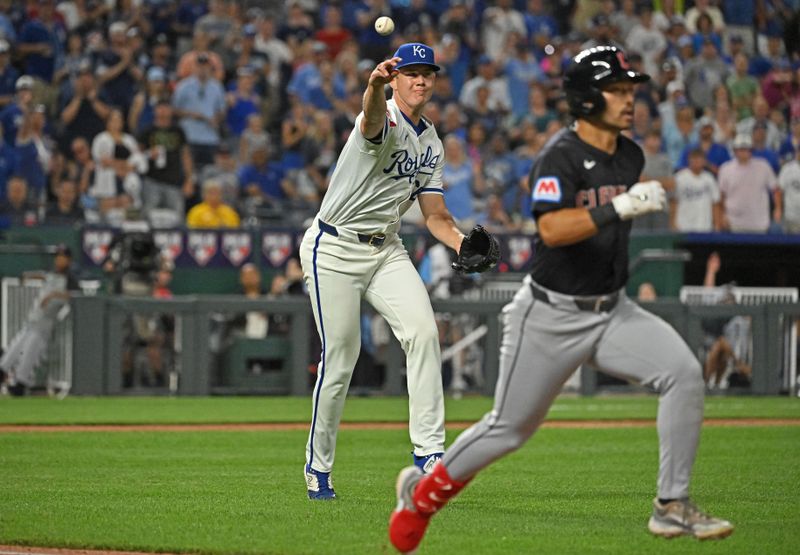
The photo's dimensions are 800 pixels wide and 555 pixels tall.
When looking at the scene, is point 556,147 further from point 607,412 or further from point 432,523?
point 607,412

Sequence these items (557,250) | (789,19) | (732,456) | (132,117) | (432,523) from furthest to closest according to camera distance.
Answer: (789,19)
(132,117)
(732,456)
(432,523)
(557,250)

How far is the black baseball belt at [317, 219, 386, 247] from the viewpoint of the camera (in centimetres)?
769

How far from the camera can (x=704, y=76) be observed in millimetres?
21562

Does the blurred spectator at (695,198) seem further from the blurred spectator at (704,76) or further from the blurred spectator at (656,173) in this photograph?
the blurred spectator at (704,76)

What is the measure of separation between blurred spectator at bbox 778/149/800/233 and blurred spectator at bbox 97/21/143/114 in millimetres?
8796

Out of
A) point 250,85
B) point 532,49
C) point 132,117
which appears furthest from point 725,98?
point 132,117

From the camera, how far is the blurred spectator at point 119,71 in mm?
18547

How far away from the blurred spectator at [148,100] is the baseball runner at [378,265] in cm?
1056

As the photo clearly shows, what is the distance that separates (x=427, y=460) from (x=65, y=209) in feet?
33.9

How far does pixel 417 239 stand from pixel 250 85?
11.7ft

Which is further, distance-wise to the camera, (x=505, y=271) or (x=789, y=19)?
(x=789, y=19)

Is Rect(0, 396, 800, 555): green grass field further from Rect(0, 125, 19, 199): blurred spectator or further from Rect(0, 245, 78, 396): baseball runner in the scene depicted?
Rect(0, 125, 19, 199): blurred spectator

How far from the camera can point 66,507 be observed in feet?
23.5

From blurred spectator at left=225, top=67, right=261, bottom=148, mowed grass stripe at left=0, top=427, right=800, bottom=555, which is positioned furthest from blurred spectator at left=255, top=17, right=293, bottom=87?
mowed grass stripe at left=0, top=427, right=800, bottom=555
